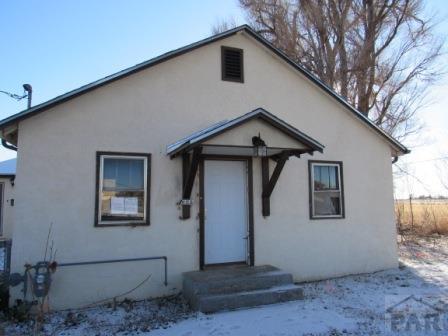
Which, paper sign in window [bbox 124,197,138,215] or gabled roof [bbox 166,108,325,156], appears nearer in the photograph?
gabled roof [bbox 166,108,325,156]

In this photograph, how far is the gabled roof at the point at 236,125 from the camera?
6.35 metres

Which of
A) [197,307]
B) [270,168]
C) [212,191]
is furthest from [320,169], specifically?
[197,307]

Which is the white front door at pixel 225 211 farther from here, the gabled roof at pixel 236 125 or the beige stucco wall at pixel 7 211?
the beige stucco wall at pixel 7 211

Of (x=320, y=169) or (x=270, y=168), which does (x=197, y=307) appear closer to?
(x=270, y=168)

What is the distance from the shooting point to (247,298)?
610cm

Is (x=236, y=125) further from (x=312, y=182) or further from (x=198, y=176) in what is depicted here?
(x=312, y=182)

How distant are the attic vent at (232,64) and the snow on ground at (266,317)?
4.68 meters

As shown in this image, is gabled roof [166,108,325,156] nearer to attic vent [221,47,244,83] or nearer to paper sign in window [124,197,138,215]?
paper sign in window [124,197,138,215]

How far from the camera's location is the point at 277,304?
6.23 meters

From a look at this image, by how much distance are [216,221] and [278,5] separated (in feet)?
41.8

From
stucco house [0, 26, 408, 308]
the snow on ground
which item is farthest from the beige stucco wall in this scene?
the snow on ground

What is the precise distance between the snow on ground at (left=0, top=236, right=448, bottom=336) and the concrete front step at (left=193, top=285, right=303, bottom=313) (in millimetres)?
109

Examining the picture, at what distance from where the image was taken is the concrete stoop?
5934 mm

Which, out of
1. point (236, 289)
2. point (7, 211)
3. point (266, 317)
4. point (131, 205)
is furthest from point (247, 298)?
point (7, 211)
